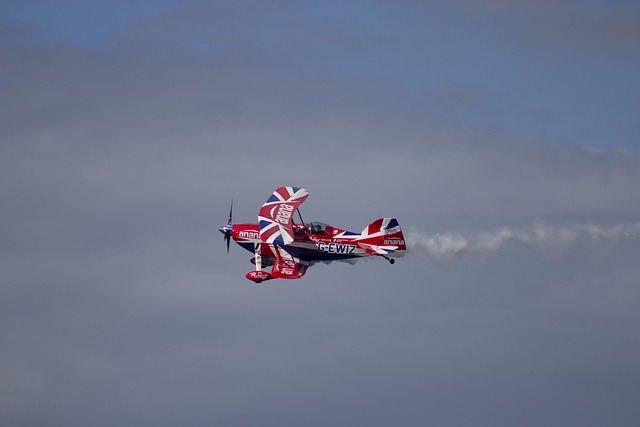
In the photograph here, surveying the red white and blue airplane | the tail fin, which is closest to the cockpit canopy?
the red white and blue airplane

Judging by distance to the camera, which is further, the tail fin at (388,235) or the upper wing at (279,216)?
the tail fin at (388,235)

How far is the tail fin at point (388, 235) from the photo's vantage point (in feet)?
317

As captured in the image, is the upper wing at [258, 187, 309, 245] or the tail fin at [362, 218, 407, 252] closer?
the upper wing at [258, 187, 309, 245]

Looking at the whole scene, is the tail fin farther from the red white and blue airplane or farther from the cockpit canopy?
the cockpit canopy

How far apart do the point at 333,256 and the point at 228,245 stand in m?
6.85

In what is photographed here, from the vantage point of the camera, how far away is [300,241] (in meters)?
97.1

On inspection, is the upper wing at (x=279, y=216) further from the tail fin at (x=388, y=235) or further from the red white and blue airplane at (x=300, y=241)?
the tail fin at (x=388, y=235)

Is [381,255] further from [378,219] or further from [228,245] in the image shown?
[228,245]

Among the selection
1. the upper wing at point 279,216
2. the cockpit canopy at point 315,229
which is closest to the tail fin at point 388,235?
the cockpit canopy at point 315,229

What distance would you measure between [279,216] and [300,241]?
2.07 m

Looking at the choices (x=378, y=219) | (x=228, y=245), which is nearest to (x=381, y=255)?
(x=378, y=219)

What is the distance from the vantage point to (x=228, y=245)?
3915 inches

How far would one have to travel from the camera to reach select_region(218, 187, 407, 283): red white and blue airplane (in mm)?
96500

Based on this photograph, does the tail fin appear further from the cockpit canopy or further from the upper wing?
the upper wing
